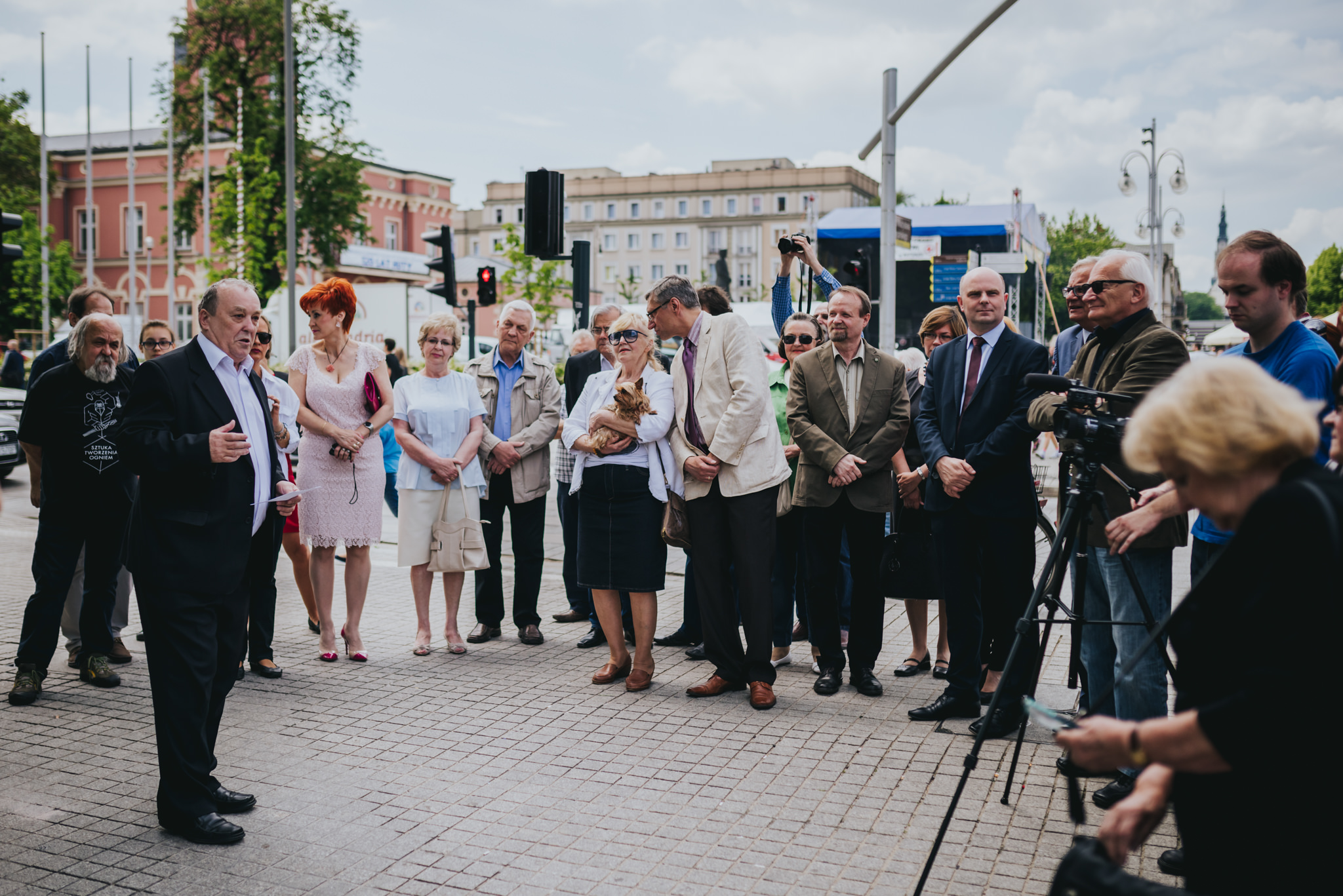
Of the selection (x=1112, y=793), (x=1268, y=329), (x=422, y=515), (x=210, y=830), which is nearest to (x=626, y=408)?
(x=422, y=515)

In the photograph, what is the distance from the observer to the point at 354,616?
6.93m

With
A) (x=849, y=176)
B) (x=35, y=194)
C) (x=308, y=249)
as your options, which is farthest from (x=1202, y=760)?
(x=849, y=176)

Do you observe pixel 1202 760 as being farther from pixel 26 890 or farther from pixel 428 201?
pixel 428 201

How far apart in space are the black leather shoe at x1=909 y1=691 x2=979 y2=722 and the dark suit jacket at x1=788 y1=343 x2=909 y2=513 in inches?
44.5

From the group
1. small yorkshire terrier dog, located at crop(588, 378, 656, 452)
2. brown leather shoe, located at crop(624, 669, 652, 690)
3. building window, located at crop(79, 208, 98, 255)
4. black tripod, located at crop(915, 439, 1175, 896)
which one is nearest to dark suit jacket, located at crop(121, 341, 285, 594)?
small yorkshire terrier dog, located at crop(588, 378, 656, 452)

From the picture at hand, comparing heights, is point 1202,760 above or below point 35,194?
below

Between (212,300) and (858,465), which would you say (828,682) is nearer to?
(858,465)

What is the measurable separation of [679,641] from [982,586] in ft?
8.05

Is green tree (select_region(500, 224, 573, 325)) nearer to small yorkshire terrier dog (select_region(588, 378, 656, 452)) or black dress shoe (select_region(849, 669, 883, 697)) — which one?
small yorkshire terrier dog (select_region(588, 378, 656, 452))

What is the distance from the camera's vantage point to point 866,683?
240 inches

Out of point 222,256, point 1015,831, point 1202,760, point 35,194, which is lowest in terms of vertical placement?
point 1015,831

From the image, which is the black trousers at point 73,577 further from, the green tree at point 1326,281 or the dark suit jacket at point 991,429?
the green tree at point 1326,281

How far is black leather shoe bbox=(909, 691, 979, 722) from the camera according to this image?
557 cm

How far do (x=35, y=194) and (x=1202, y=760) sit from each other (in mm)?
57674
